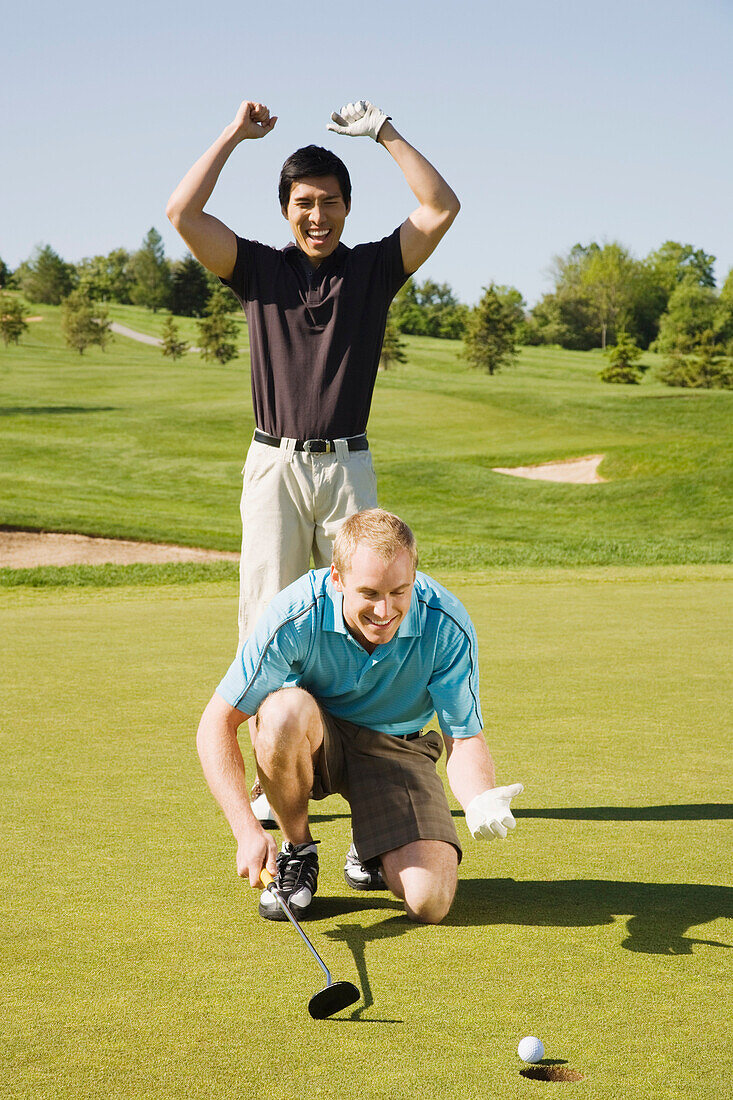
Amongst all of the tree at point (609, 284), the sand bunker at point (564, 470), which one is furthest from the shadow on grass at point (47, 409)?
the tree at point (609, 284)

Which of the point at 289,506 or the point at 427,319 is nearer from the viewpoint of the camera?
the point at 289,506

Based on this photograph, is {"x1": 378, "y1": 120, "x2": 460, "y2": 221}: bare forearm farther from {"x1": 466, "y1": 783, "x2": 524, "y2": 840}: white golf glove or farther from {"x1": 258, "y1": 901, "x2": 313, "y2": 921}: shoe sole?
{"x1": 258, "y1": 901, "x2": 313, "y2": 921}: shoe sole

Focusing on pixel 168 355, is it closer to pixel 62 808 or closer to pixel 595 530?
pixel 595 530

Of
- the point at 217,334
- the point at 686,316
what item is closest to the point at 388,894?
the point at 217,334

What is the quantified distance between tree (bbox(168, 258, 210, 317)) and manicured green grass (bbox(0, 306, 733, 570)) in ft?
81.5

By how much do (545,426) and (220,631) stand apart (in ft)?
82.4

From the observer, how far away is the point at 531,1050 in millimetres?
2236

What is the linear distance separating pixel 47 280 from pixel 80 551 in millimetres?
63513

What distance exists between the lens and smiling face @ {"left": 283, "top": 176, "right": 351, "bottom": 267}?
407cm

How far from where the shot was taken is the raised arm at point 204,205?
4051 millimetres

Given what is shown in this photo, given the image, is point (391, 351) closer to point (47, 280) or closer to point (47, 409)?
point (47, 409)

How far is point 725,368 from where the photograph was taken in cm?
5116

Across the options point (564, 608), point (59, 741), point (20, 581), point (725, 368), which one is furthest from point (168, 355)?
point (59, 741)

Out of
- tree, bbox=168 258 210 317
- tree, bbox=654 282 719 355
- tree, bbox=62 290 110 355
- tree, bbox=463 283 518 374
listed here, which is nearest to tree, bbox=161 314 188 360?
tree, bbox=62 290 110 355
